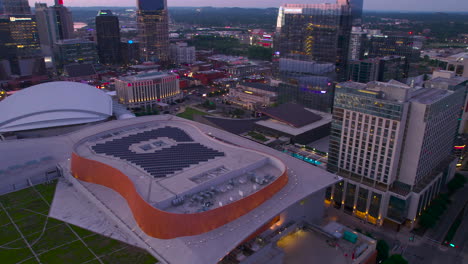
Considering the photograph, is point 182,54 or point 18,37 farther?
point 182,54

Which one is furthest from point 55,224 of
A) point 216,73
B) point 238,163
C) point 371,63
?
point 216,73

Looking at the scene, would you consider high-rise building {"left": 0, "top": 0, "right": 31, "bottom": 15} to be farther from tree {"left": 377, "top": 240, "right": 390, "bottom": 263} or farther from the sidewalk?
tree {"left": 377, "top": 240, "right": 390, "bottom": 263}

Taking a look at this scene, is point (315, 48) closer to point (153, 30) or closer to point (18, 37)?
point (153, 30)

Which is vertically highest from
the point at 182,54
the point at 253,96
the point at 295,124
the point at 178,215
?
the point at 182,54

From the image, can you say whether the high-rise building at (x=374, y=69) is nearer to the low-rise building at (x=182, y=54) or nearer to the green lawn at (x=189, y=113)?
the green lawn at (x=189, y=113)

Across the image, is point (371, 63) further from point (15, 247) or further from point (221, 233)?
point (15, 247)

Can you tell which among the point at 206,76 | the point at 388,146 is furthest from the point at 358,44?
the point at 388,146
